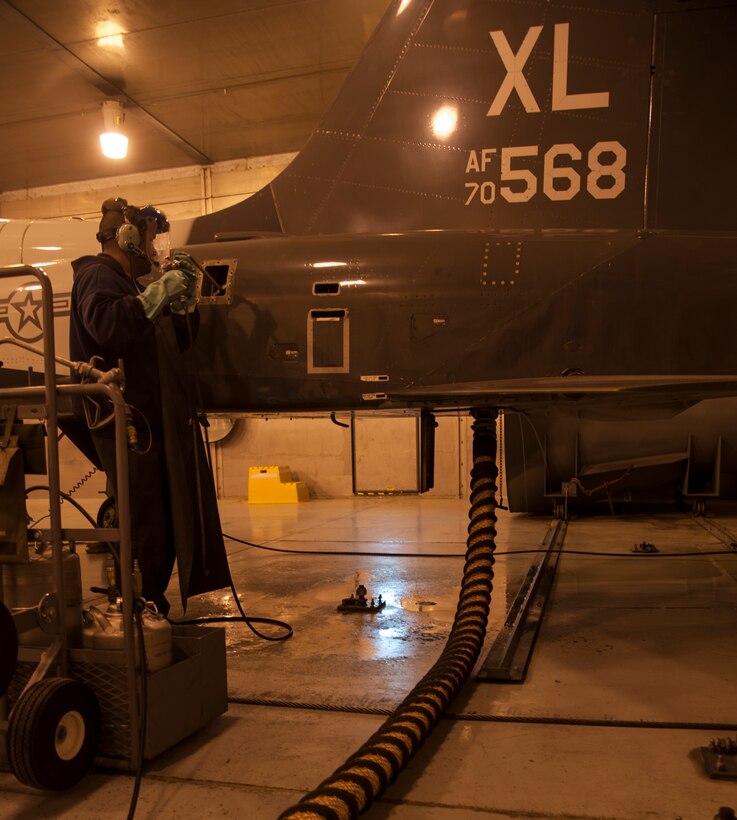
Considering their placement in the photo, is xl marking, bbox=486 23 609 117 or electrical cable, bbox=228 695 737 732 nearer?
electrical cable, bbox=228 695 737 732

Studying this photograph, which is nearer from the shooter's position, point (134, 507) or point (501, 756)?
point (501, 756)

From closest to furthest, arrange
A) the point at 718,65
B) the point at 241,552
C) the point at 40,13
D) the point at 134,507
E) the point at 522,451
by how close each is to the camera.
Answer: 1. the point at 134,507
2. the point at 718,65
3. the point at 241,552
4. the point at 522,451
5. the point at 40,13

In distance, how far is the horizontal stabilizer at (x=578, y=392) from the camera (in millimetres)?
2814

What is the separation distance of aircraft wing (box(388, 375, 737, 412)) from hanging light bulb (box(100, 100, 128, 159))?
897cm

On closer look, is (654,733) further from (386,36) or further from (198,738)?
(386,36)

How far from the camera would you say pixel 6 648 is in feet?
6.18

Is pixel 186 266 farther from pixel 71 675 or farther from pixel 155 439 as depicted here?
pixel 71 675

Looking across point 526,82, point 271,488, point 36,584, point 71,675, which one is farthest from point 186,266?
point 271,488

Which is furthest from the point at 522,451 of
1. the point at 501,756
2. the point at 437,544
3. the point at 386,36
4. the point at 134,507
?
the point at 501,756

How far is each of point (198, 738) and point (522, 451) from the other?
6001 millimetres

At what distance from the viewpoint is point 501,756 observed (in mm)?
2127

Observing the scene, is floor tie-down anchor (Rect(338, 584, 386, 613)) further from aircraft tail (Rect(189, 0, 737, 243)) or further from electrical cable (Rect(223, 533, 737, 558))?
aircraft tail (Rect(189, 0, 737, 243))

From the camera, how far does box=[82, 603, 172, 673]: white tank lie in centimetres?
214

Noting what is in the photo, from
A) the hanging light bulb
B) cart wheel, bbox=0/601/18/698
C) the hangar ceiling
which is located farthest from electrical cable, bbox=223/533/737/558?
the hanging light bulb
